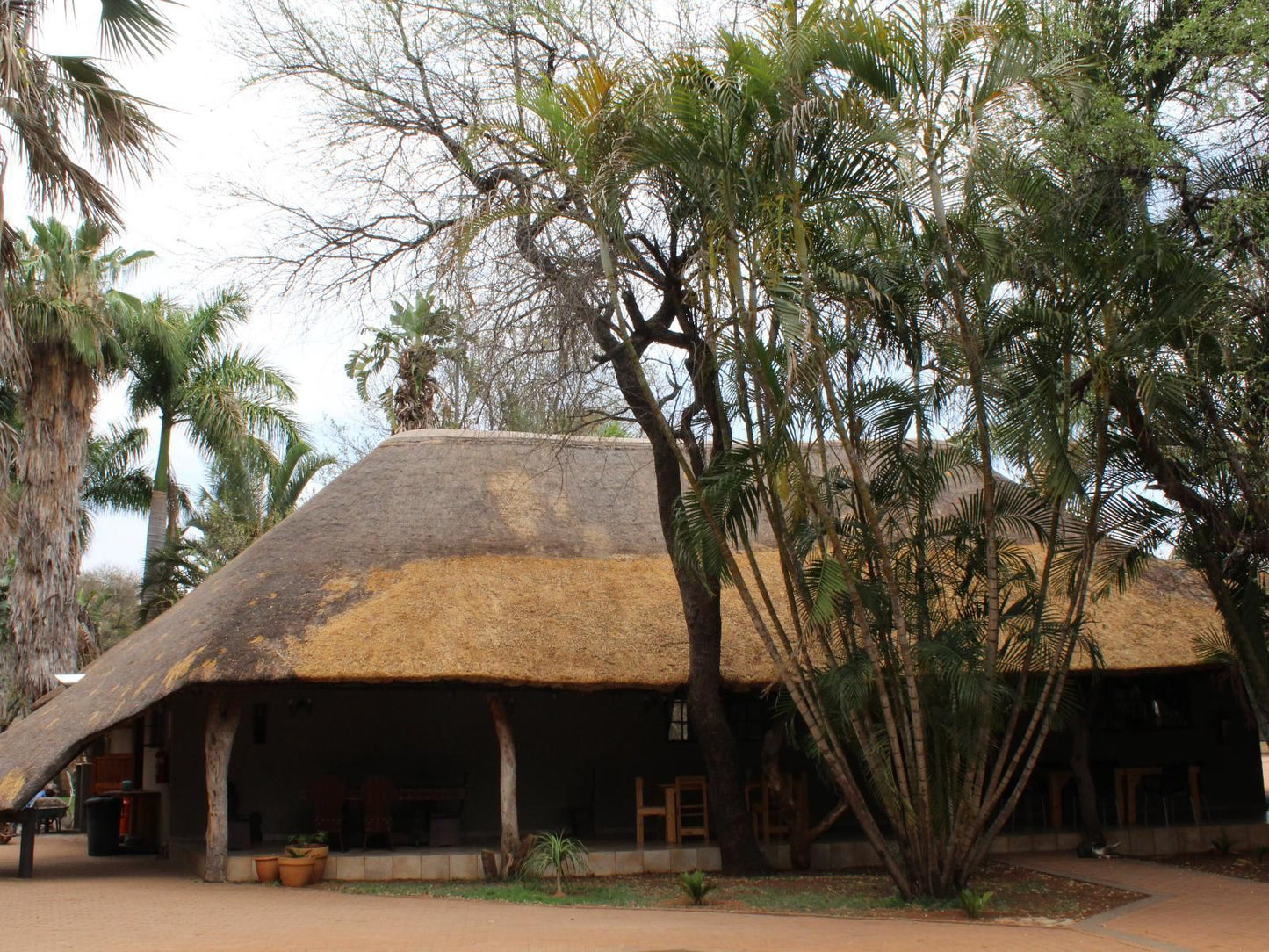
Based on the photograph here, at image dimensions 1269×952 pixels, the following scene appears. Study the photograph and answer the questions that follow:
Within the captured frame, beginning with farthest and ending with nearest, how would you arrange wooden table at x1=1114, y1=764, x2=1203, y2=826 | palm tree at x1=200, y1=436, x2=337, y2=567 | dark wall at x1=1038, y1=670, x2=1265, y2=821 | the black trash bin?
palm tree at x1=200, y1=436, x2=337, y2=567
dark wall at x1=1038, y1=670, x2=1265, y2=821
the black trash bin
wooden table at x1=1114, y1=764, x2=1203, y2=826

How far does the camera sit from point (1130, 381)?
12.0 metres

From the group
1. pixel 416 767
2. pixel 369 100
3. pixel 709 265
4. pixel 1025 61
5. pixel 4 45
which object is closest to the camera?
pixel 4 45

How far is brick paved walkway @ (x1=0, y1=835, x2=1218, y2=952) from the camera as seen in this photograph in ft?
31.4

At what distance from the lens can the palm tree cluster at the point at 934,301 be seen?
36.0 ft

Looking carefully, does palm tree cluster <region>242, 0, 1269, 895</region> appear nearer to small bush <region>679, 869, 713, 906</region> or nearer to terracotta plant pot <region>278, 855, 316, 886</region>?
small bush <region>679, 869, 713, 906</region>

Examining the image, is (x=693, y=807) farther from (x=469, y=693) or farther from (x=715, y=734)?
(x=469, y=693)

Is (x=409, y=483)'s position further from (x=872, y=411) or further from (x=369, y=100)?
(x=872, y=411)

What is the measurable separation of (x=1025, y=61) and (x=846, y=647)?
5.73 m

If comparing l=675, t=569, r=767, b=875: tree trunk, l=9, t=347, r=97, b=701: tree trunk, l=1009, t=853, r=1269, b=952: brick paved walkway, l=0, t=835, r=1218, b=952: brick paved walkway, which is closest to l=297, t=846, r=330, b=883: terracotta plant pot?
l=0, t=835, r=1218, b=952: brick paved walkway

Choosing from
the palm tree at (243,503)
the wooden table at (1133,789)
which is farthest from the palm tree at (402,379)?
the wooden table at (1133,789)

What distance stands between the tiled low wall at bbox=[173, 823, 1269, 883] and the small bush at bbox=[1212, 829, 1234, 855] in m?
0.14

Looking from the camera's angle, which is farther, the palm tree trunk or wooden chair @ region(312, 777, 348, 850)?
the palm tree trunk

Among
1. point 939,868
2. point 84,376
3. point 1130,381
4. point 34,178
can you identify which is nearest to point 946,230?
point 1130,381

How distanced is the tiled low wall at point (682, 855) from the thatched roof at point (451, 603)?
2.06 m
